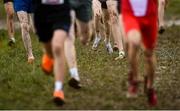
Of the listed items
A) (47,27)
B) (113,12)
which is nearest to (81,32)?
(47,27)

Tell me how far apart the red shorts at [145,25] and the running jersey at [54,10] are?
830 millimetres

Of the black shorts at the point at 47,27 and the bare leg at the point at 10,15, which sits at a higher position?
the black shorts at the point at 47,27

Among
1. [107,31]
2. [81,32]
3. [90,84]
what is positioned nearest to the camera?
[81,32]

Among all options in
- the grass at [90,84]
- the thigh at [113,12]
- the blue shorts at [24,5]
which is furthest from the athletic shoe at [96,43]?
the blue shorts at [24,5]

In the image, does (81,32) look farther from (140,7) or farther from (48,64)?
(140,7)

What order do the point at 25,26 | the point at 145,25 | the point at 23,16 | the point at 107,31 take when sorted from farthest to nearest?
the point at 107,31 < the point at 25,26 < the point at 23,16 < the point at 145,25

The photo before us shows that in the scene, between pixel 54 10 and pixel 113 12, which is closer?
pixel 54 10

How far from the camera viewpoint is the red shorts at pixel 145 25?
905cm

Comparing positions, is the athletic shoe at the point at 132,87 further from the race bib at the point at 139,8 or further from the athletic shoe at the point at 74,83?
the athletic shoe at the point at 74,83

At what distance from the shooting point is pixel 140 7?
9.09m

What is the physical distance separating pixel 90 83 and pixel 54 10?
237 cm

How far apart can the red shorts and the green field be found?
0.86 metres

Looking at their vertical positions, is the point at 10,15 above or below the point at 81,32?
below

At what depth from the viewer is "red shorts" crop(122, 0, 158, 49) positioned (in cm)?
905
